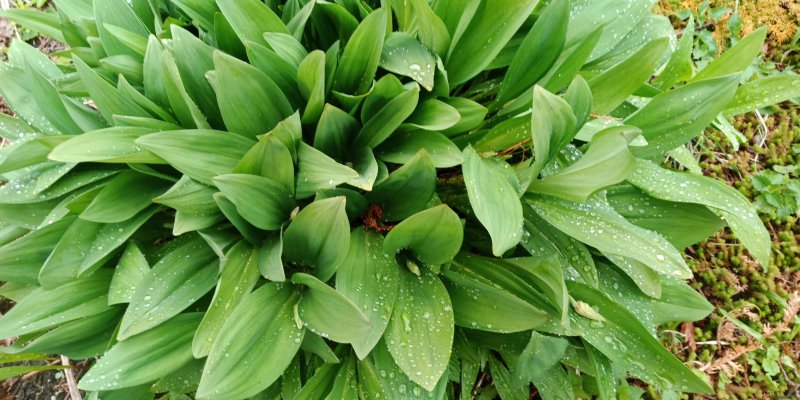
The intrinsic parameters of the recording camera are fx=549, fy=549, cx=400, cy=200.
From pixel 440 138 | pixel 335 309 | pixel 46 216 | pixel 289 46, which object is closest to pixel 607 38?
pixel 440 138

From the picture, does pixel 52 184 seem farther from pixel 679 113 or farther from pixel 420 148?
pixel 679 113

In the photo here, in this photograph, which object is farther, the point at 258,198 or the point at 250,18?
the point at 250,18

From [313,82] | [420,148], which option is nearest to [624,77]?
[420,148]

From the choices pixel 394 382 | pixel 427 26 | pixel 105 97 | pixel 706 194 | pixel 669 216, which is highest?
pixel 427 26

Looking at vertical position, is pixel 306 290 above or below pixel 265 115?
below

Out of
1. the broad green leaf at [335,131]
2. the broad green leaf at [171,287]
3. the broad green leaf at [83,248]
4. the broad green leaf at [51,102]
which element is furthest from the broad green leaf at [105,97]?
the broad green leaf at [335,131]

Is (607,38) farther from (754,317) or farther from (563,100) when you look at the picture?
(754,317)

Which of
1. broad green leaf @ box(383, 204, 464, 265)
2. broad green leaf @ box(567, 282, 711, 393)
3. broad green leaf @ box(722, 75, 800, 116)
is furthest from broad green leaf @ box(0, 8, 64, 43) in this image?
broad green leaf @ box(722, 75, 800, 116)
